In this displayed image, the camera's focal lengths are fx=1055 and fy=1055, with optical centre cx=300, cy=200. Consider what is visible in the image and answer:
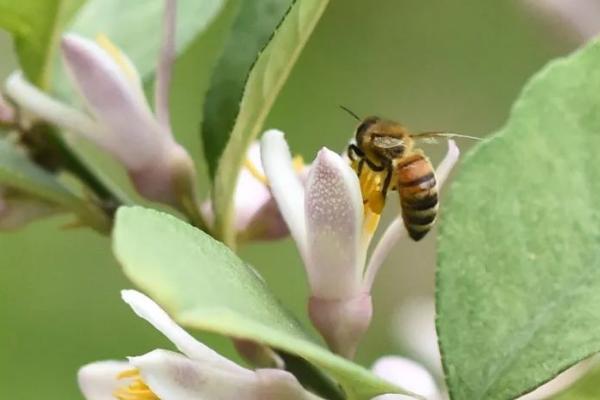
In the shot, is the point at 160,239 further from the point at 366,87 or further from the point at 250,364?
the point at 366,87

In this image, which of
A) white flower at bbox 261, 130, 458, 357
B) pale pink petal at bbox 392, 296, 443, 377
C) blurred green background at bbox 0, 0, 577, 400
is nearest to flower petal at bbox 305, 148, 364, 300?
white flower at bbox 261, 130, 458, 357

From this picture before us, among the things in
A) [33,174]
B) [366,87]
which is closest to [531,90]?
[33,174]

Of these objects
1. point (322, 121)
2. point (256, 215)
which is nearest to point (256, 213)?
point (256, 215)

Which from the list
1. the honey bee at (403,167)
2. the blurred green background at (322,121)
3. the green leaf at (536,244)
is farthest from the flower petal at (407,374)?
the blurred green background at (322,121)

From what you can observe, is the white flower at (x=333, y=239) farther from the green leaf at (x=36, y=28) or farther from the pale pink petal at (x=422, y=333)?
the pale pink petal at (x=422, y=333)

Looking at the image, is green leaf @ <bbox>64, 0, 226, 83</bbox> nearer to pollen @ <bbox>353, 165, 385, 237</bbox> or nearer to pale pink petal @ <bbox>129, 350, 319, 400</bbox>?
pollen @ <bbox>353, 165, 385, 237</bbox>

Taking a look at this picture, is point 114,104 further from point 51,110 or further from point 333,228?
point 333,228

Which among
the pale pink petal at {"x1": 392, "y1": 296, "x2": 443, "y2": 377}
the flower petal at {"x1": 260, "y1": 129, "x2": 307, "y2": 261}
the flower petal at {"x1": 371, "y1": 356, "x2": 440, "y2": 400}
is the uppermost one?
the flower petal at {"x1": 260, "y1": 129, "x2": 307, "y2": 261}
